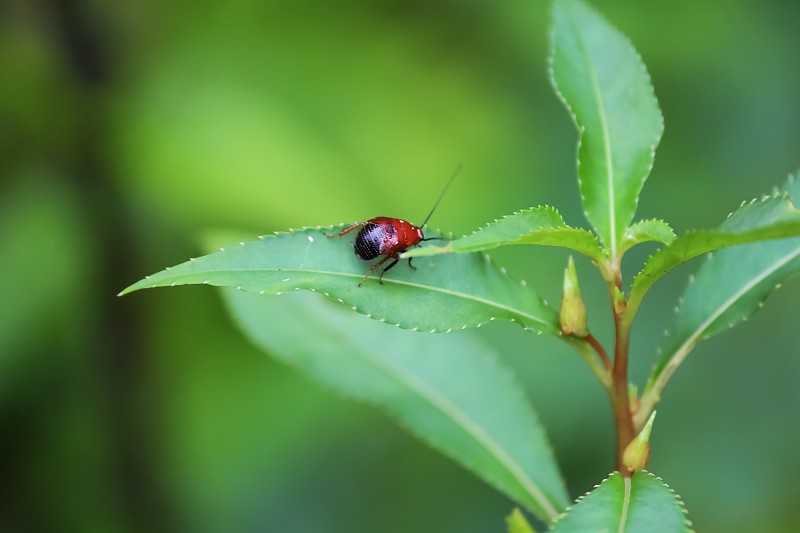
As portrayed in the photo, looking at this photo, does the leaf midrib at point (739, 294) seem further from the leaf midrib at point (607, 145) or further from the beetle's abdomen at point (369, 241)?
the beetle's abdomen at point (369, 241)

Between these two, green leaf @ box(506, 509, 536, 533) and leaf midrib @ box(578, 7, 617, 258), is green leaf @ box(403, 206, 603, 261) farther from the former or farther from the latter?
green leaf @ box(506, 509, 536, 533)

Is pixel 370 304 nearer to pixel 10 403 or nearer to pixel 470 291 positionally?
pixel 470 291

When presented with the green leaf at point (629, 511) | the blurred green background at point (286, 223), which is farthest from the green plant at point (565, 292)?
the blurred green background at point (286, 223)

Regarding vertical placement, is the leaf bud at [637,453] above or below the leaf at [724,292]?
below

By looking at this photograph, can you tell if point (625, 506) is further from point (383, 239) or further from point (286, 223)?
point (286, 223)

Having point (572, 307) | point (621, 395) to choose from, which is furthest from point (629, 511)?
point (572, 307)

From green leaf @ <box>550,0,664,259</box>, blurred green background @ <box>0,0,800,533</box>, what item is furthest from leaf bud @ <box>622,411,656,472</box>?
blurred green background @ <box>0,0,800,533</box>
